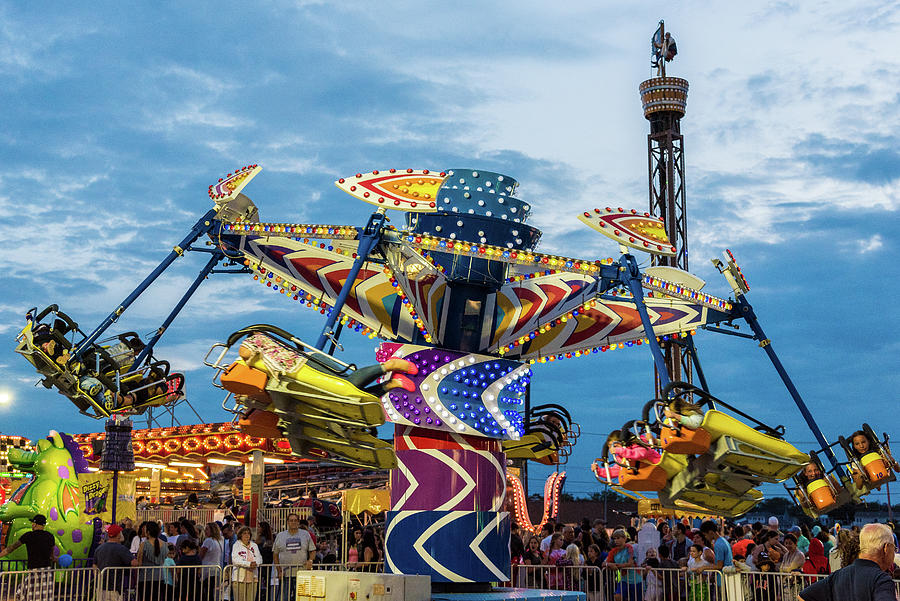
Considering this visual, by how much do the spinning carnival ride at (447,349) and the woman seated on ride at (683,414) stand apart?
1.4 inches

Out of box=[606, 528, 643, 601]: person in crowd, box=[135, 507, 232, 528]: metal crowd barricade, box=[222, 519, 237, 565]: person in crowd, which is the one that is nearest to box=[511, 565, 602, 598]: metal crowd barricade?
box=[606, 528, 643, 601]: person in crowd

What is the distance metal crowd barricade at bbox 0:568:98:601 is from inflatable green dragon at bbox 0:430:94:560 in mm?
1777

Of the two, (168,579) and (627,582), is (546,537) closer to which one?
(627,582)

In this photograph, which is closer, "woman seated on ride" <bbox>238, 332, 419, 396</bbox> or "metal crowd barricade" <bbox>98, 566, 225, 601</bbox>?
"woman seated on ride" <bbox>238, 332, 419, 396</bbox>

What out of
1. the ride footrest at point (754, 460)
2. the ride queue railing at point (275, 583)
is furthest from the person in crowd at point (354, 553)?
the ride footrest at point (754, 460)

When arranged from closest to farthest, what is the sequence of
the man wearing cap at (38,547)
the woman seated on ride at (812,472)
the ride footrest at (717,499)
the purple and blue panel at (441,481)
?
the ride footrest at (717,499), the woman seated on ride at (812,472), the purple and blue panel at (441,481), the man wearing cap at (38,547)

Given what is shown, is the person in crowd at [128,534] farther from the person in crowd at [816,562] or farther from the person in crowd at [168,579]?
the person in crowd at [816,562]

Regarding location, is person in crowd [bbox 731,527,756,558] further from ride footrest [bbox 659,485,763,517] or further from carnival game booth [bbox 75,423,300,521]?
carnival game booth [bbox 75,423,300,521]

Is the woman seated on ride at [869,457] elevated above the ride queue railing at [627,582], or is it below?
above

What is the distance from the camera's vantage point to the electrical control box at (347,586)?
8961mm

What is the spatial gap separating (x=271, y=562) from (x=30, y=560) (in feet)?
10.5

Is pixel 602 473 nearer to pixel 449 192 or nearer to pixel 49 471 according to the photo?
pixel 449 192

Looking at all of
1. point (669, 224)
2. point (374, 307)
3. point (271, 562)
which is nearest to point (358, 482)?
point (669, 224)

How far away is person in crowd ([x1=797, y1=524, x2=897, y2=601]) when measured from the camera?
504 centimetres
